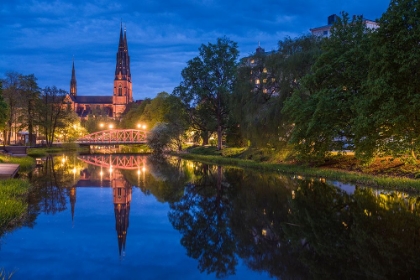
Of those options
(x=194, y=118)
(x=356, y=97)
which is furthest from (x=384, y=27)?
(x=194, y=118)

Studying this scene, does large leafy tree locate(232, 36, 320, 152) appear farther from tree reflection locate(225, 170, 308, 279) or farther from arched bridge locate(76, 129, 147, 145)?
arched bridge locate(76, 129, 147, 145)

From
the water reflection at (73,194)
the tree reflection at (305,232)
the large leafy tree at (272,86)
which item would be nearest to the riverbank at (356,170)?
the tree reflection at (305,232)

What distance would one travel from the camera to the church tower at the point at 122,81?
143 meters

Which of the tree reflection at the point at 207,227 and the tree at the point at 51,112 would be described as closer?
the tree reflection at the point at 207,227

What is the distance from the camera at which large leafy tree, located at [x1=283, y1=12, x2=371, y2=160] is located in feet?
76.0

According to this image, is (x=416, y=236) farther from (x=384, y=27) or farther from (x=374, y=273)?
(x=384, y=27)

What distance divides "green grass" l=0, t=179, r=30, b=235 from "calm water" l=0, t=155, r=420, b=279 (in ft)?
1.25

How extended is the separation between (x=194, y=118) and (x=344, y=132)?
26783 millimetres

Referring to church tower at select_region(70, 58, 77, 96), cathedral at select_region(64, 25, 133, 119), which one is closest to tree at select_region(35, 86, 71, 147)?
cathedral at select_region(64, 25, 133, 119)

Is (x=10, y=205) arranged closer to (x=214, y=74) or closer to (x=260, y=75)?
(x=260, y=75)

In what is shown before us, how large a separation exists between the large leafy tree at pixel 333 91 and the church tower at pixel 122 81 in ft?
407

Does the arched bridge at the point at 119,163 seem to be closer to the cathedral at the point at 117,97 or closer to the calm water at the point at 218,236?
the calm water at the point at 218,236

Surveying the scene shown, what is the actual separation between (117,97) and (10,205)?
151179 millimetres

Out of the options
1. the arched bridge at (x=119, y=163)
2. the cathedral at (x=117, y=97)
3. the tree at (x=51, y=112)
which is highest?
the cathedral at (x=117, y=97)
